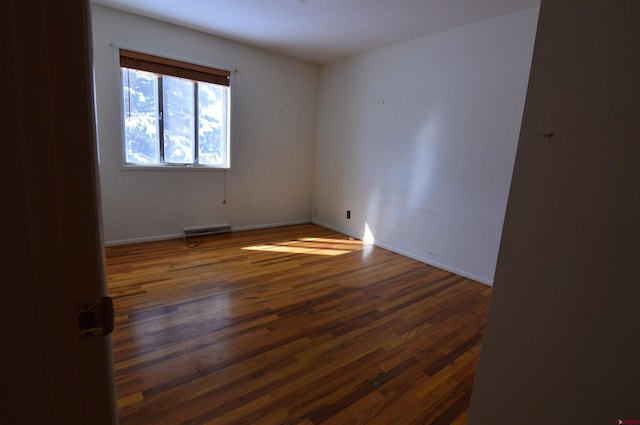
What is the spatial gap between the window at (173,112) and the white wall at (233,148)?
122mm

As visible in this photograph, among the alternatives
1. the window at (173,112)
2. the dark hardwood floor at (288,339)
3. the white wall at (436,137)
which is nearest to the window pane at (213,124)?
the window at (173,112)

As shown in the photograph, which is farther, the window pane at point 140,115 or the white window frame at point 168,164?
the window pane at point 140,115

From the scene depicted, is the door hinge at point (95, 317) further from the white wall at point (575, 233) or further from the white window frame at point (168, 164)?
the white window frame at point (168, 164)

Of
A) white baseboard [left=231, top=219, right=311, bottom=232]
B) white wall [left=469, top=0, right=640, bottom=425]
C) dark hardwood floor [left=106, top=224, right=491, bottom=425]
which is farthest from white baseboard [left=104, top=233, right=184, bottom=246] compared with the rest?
white wall [left=469, top=0, right=640, bottom=425]

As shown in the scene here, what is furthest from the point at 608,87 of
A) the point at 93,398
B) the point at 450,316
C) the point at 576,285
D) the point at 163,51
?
the point at 163,51

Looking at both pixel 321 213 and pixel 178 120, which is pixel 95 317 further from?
pixel 321 213

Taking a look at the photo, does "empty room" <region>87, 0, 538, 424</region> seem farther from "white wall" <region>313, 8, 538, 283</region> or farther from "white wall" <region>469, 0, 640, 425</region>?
"white wall" <region>469, 0, 640, 425</region>

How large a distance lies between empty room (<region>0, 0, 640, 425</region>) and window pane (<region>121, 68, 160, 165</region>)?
0.03 meters

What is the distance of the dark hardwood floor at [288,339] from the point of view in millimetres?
1566

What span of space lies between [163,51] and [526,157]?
4193 mm

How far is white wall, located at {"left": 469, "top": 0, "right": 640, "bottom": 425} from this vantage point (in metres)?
0.61

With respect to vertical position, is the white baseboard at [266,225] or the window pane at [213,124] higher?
the window pane at [213,124]

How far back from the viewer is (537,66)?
2.40 ft

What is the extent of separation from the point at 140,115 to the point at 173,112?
39 centimetres
